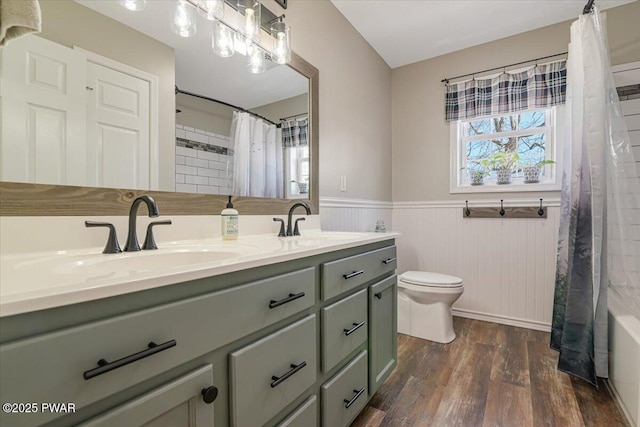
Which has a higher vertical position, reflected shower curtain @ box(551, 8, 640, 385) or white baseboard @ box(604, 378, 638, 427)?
reflected shower curtain @ box(551, 8, 640, 385)

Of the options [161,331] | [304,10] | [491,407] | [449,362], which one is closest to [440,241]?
[449,362]

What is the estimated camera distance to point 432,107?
9.62ft

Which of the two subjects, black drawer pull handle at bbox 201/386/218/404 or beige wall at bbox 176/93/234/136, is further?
beige wall at bbox 176/93/234/136

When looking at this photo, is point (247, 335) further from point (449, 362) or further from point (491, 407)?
point (449, 362)

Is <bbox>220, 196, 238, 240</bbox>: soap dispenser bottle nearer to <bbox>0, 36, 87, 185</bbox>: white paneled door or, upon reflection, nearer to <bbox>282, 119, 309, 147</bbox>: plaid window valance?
<bbox>0, 36, 87, 185</bbox>: white paneled door

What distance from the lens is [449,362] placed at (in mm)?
1947

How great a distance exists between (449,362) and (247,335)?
1.69 meters

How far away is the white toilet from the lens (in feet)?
7.22

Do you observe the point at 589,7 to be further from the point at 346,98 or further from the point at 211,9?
the point at 211,9

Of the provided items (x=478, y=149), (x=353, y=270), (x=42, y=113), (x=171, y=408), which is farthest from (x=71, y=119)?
(x=478, y=149)

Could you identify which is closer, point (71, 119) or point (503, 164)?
point (71, 119)

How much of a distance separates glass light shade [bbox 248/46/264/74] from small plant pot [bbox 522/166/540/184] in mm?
2303

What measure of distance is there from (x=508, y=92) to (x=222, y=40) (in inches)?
93.3

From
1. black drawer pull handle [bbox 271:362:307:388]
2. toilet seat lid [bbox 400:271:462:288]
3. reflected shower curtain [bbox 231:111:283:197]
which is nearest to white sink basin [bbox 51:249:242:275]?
black drawer pull handle [bbox 271:362:307:388]
